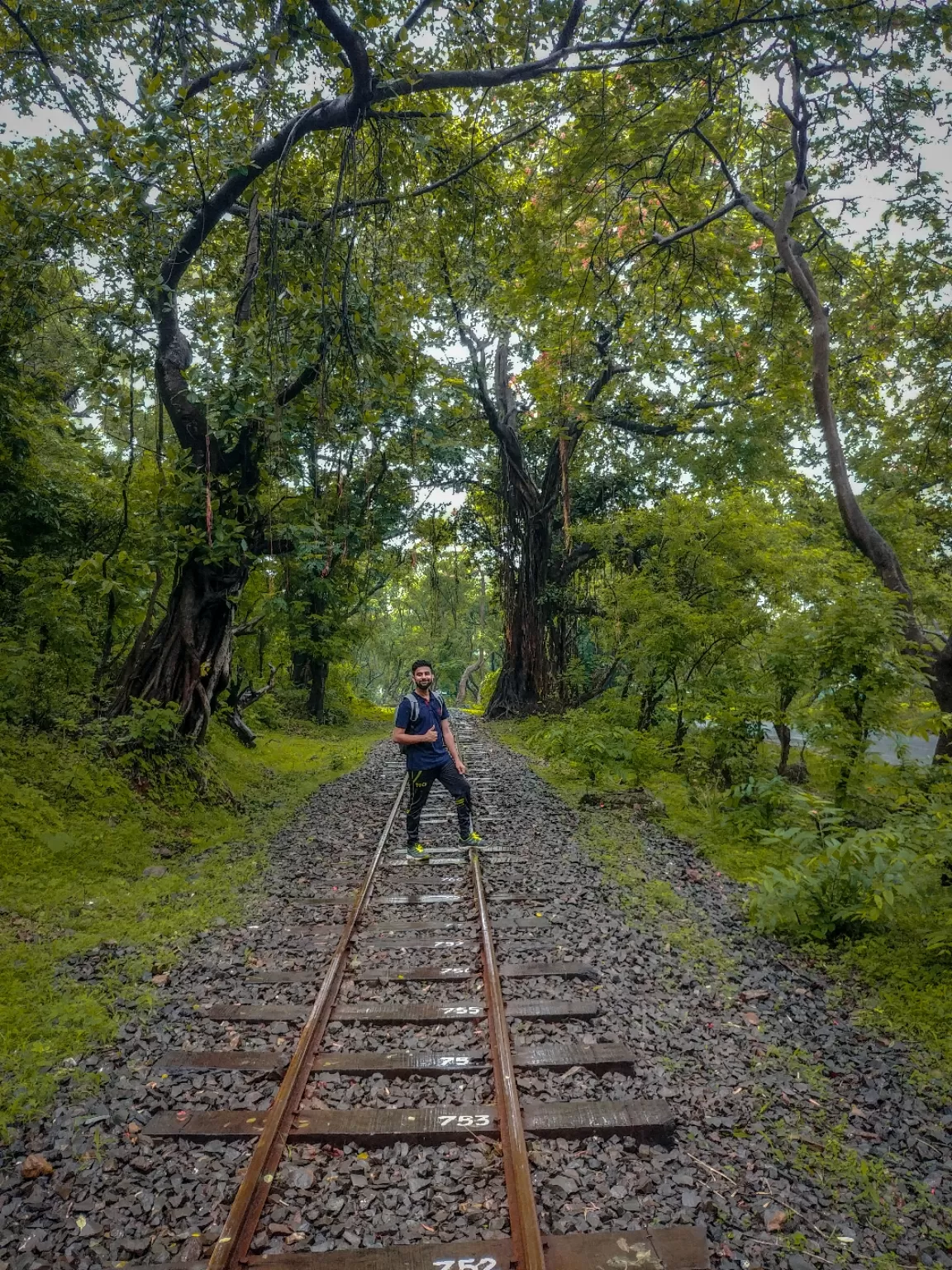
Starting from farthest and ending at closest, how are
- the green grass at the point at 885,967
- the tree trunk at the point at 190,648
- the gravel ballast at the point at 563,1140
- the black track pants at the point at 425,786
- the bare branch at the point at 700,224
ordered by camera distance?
the tree trunk at the point at 190,648
the bare branch at the point at 700,224
the black track pants at the point at 425,786
the green grass at the point at 885,967
the gravel ballast at the point at 563,1140

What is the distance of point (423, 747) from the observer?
22.6 feet

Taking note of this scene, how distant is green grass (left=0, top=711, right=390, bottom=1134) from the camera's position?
3.68 m

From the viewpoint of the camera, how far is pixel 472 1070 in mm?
3332

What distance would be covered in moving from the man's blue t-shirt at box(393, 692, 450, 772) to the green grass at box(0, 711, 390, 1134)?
6.18ft

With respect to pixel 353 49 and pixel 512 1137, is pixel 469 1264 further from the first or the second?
pixel 353 49

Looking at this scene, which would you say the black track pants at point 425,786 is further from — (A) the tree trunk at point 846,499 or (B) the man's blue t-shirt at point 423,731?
(A) the tree trunk at point 846,499

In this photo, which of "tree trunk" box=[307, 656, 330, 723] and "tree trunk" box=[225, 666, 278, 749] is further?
"tree trunk" box=[307, 656, 330, 723]

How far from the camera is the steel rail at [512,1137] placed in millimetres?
2266

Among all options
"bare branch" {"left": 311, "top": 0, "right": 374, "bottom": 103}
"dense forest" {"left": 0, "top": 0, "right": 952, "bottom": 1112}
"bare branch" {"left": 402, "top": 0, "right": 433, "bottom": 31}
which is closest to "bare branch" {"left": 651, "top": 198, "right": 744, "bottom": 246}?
"dense forest" {"left": 0, "top": 0, "right": 952, "bottom": 1112}

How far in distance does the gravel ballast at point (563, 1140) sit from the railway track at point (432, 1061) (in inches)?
1.6

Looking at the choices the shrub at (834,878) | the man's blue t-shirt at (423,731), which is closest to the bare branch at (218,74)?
the man's blue t-shirt at (423,731)

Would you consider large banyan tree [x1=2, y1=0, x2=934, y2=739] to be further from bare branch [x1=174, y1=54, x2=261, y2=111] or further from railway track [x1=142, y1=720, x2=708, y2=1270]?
railway track [x1=142, y1=720, x2=708, y2=1270]

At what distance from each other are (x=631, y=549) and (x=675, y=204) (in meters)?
Result: 6.01

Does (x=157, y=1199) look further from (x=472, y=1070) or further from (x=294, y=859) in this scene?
(x=294, y=859)
